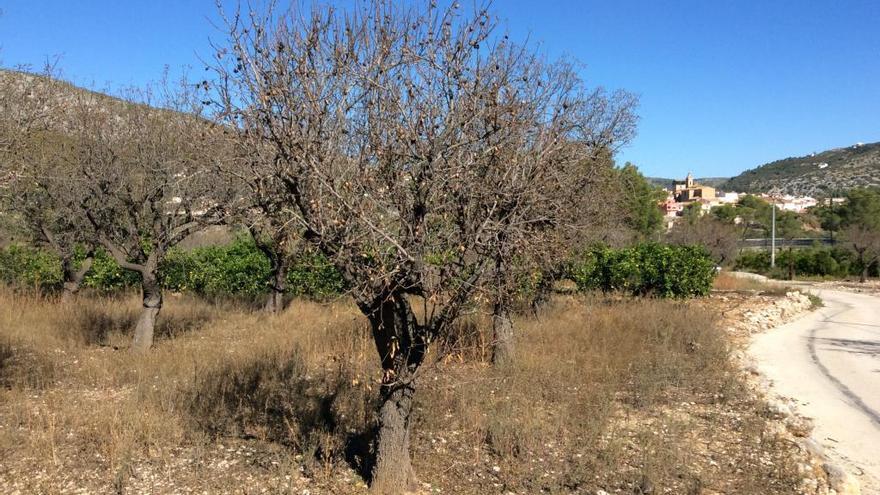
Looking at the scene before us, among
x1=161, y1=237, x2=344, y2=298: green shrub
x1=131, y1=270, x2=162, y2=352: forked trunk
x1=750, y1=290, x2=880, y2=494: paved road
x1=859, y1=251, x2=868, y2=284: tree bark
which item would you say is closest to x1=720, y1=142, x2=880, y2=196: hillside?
x1=859, y1=251, x2=868, y2=284: tree bark

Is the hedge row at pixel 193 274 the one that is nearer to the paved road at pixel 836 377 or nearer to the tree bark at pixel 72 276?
the tree bark at pixel 72 276

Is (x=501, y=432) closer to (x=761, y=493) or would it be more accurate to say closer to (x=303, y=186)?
(x=761, y=493)

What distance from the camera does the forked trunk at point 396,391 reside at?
420cm

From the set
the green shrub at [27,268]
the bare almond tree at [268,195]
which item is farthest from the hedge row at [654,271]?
the green shrub at [27,268]

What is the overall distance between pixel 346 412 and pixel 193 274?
937cm

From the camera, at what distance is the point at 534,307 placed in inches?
432

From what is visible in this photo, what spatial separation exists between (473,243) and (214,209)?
432 centimetres

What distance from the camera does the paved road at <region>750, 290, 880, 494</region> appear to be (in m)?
5.86

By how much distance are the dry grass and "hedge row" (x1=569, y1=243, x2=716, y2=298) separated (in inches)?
175

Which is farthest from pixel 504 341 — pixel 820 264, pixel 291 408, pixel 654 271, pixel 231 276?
pixel 820 264

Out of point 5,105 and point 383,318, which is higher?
point 5,105

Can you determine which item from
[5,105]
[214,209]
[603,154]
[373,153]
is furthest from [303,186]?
[603,154]

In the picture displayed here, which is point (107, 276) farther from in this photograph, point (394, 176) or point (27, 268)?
point (394, 176)

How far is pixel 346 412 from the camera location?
593 centimetres
